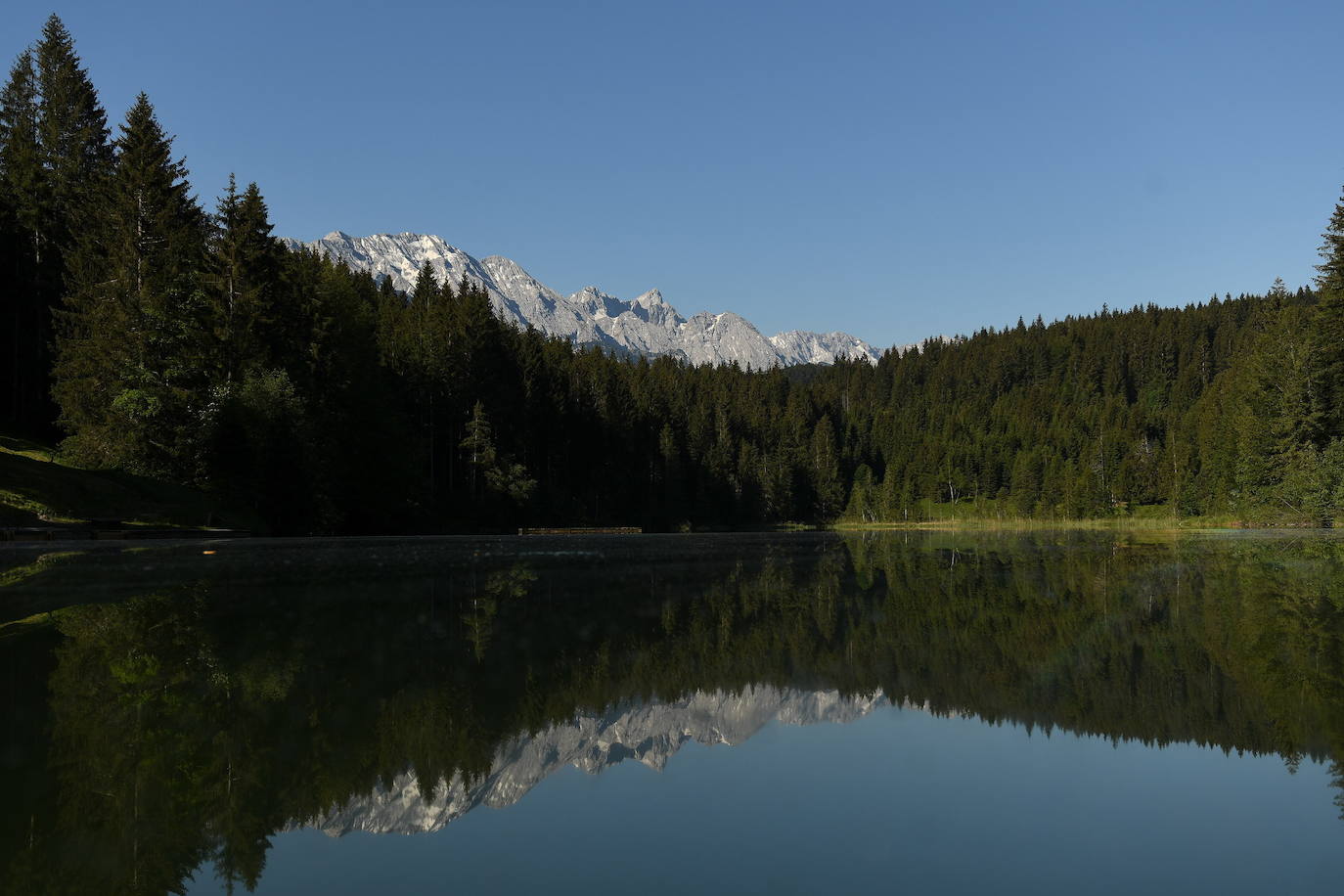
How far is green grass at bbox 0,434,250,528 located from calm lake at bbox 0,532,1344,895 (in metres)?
24.4

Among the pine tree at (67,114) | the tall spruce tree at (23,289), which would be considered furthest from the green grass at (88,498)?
the pine tree at (67,114)

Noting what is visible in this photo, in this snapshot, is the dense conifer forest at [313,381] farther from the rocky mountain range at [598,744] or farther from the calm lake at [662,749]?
the rocky mountain range at [598,744]

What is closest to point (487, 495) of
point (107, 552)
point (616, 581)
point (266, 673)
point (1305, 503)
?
point (107, 552)

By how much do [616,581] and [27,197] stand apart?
203 ft

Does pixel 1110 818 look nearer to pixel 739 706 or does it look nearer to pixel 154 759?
pixel 739 706

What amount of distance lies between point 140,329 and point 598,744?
48.0 meters

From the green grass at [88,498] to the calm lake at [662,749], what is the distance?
24361 mm

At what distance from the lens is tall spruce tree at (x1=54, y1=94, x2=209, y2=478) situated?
4744 cm

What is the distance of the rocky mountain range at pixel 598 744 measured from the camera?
7570mm

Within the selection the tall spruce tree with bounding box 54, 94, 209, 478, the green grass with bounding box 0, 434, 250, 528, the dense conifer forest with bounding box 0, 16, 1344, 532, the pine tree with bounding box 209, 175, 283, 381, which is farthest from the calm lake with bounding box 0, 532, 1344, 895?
the pine tree with bounding box 209, 175, 283, 381

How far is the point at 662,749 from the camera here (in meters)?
9.95

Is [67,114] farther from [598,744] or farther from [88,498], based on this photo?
[598,744]

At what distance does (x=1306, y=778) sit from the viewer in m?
8.59

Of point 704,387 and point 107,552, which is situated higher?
point 704,387
